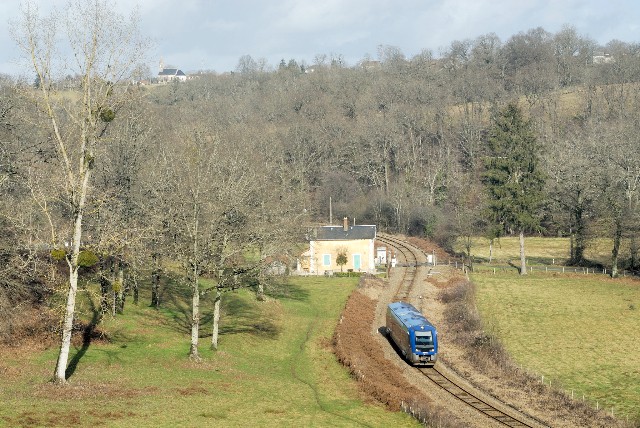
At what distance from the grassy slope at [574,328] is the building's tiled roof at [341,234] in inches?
494

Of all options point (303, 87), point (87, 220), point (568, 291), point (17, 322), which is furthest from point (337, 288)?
point (303, 87)

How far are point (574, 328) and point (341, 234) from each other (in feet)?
98.4

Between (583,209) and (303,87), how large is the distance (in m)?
99.5

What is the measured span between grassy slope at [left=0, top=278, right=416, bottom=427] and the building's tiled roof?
81.9 feet

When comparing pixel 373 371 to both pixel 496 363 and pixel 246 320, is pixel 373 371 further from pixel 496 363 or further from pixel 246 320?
pixel 246 320

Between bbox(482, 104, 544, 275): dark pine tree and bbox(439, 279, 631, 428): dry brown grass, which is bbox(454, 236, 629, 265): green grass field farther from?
bbox(439, 279, 631, 428): dry brown grass

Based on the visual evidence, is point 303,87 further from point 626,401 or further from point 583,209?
point 626,401

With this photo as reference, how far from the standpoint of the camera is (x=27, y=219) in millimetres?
39781

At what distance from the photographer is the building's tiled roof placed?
241 ft

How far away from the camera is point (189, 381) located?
3150 cm

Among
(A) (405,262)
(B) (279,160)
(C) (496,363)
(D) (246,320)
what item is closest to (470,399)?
(C) (496,363)

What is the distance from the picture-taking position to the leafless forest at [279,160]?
34.1 m

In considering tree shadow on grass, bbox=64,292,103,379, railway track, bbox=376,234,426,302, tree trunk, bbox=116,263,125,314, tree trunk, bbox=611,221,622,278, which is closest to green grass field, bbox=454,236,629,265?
tree trunk, bbox=611,221,622,278

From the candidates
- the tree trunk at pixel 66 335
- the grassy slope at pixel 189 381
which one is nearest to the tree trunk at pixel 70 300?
the tree trunk at pixel 66 335
